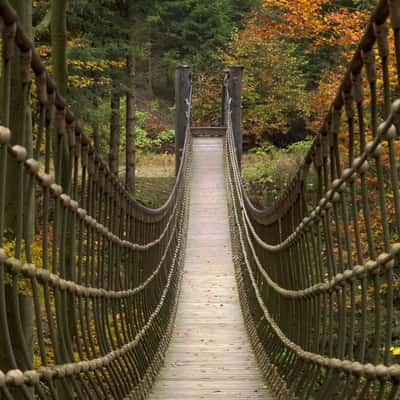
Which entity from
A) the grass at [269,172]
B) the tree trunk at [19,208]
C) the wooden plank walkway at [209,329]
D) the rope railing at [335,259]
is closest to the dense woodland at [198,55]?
the grass at [269,172]

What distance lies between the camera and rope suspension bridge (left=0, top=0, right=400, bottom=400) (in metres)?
1.78

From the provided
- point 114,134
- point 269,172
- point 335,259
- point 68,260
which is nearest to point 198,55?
point 269,172

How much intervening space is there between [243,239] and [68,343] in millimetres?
6071

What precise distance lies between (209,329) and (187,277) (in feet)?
6.28

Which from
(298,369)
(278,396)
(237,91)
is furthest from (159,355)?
(237,91)

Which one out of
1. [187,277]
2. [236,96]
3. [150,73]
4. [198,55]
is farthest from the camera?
[150,73]

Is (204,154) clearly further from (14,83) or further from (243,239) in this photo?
(14,83)

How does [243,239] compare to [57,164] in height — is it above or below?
below

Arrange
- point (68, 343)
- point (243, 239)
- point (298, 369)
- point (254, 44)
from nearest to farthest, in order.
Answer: point (68, 343) → point (298, 369) → point (243, 239) → point (254, 44)

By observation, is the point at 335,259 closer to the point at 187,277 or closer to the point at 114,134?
the point at 187,277

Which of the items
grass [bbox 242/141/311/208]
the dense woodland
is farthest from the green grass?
grass [bbox 242/141/311/208]

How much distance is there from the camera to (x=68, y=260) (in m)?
2.74

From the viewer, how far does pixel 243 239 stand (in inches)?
332

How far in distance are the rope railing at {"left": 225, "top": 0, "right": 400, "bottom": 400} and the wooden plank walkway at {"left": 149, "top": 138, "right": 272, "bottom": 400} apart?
167 mm
